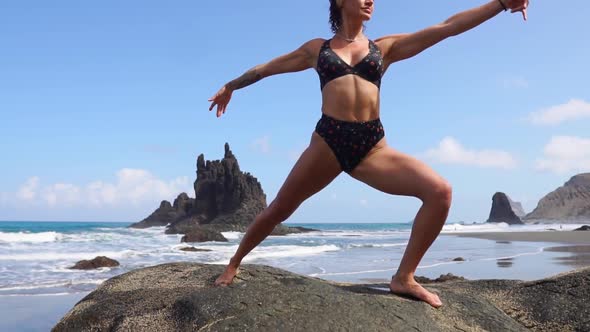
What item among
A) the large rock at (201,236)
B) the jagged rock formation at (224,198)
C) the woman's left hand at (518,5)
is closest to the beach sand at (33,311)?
the woman's left hand at (518,5)

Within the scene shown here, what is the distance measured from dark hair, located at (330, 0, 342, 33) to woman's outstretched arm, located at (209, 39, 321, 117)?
198mm

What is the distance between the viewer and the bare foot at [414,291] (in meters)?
3.90

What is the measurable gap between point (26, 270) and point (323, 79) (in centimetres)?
1415

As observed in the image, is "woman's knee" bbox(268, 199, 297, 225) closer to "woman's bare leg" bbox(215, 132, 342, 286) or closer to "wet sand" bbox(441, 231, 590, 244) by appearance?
"woman's bare leg" bbox(215, 132, 342, 286)

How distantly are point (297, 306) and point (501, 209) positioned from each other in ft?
350

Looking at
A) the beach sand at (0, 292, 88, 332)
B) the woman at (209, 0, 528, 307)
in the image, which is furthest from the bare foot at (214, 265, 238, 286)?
the beach sand at (0, 292, 88, 332)

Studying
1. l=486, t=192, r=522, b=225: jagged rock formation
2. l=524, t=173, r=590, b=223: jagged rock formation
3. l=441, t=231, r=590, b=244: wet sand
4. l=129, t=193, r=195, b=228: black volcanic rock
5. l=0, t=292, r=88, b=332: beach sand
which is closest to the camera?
l=0, t=292, r=88, b=332: beach sand

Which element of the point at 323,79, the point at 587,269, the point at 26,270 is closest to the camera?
the point at 323,79

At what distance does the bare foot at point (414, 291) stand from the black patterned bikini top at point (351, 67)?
4.72 feet

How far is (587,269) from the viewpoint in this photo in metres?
4.76

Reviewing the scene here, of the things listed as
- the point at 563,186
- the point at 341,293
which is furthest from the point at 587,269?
the point at 563,186

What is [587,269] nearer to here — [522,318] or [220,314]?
[522,318]

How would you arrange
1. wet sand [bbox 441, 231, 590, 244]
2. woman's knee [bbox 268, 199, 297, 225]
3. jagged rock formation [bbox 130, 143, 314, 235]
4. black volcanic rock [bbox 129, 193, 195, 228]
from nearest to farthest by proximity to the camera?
woman's knee [bbox 268, 199, 297, 225] < wet sand [bbox 441, 231, 590, 244] < jagged rock formation [bbox 130, 143, 314, 235] < black volcanic rock [bbox 129, 193, 195, 228]

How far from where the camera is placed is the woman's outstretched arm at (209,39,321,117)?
4.25m
